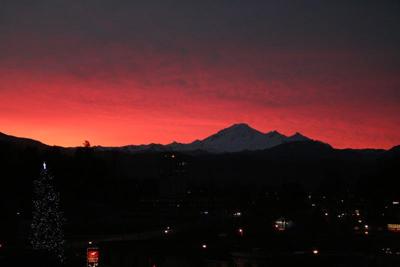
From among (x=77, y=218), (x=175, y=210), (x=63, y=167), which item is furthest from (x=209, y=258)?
(x=175, y=210)

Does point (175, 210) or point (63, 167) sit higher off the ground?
point (63, 167)

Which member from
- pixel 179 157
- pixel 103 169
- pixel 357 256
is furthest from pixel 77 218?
pixel 179 157

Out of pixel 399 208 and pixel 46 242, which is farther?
pixel 399 208

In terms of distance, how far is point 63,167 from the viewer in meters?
75.9

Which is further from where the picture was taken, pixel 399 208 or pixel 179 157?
pixel 179 157

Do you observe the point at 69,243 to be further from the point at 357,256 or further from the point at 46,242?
the point at 357,256

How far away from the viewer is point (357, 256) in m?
35.2

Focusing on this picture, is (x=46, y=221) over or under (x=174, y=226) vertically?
over

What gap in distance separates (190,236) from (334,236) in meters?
14.0

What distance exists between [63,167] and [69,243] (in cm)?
2608

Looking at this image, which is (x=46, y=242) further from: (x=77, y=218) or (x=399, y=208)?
(x=399, y=208)

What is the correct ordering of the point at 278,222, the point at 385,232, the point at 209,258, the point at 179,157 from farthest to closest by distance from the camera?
1. the point at 179,157
2. the point at 278,222
3. the point at 385,232
4. the point at 209,258

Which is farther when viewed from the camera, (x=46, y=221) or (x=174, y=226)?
(x=174, y=226)

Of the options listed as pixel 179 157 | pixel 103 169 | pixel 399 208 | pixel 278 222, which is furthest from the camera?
pixel 179 157
